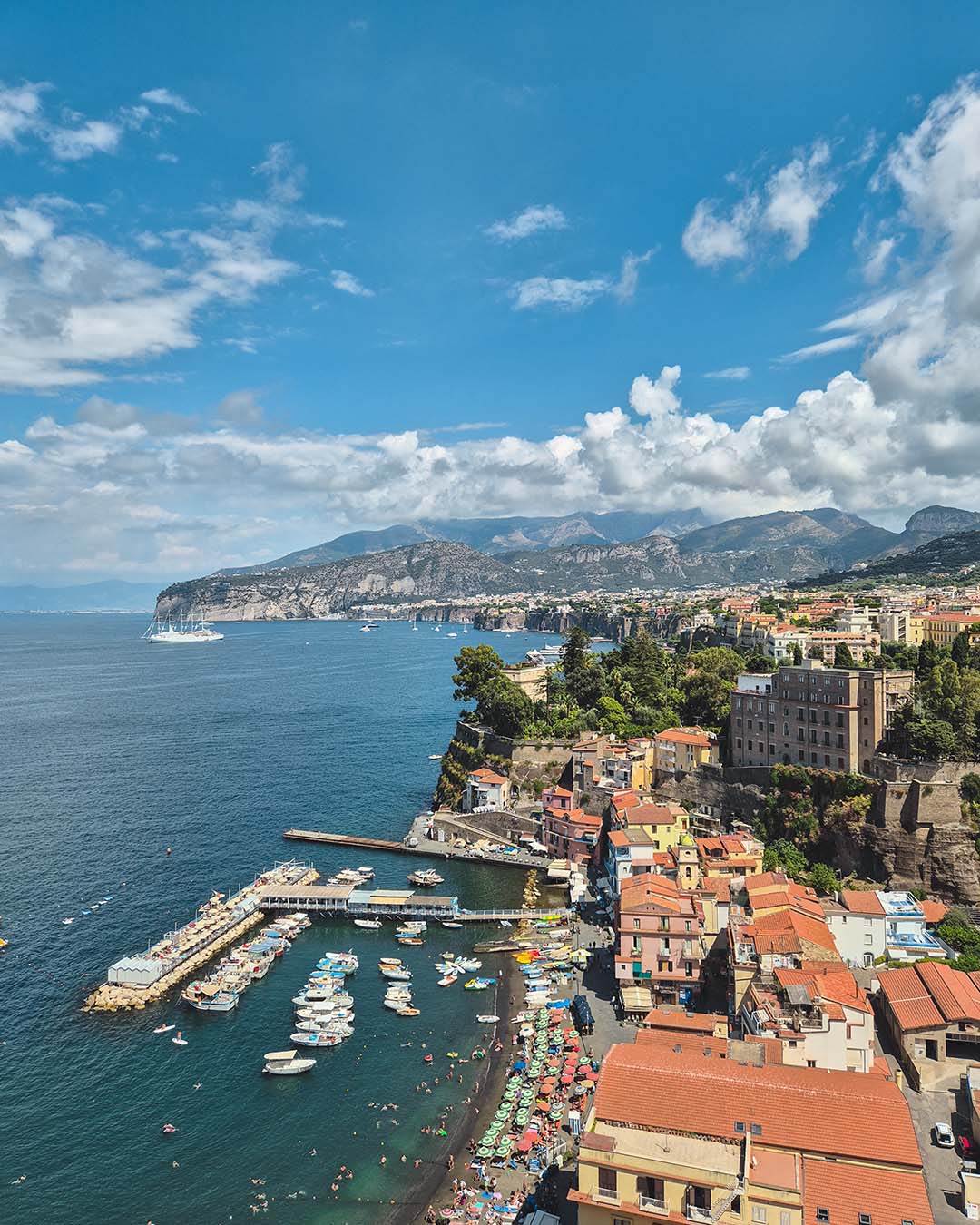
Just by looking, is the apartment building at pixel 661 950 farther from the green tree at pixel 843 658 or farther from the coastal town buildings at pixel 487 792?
the green tree at pixel 843 658

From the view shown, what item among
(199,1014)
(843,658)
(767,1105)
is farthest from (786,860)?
(199,1014)

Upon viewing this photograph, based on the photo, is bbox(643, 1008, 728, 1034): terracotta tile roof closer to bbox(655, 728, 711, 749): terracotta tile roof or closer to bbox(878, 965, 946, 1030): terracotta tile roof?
bbox(878, 965, 946, 1030): terracotta tile roof

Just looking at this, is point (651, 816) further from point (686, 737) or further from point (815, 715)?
point (815, 715)

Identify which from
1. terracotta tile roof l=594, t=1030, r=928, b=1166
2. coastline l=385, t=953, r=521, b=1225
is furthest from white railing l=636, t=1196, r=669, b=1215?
coastline l=385, t=953, r=521, b=1225

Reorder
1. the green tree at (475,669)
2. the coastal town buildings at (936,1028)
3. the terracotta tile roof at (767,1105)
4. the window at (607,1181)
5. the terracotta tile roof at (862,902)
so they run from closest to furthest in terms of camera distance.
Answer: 1. the window at (607,1181)
2. the terracotta tile roof at (767,1105)
3. the coastal town buildings at (936,1028)
4. the terracotta tile roof at (862,902)
5. the green tree at (475,669)

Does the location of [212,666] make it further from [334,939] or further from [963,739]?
[963,739]

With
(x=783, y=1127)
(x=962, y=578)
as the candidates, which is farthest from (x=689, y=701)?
(x=962, y=578)

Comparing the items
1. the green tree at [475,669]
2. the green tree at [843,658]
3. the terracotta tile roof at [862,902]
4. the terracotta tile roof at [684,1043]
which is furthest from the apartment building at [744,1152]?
the green tree at [475,669]
